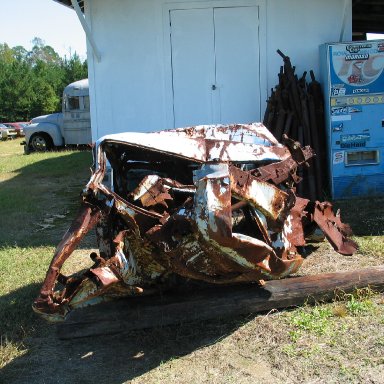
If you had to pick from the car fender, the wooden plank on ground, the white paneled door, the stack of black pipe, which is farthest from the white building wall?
the car fender

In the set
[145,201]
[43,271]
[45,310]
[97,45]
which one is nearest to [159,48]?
[97,45]

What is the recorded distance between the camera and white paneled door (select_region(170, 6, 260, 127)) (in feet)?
27.5

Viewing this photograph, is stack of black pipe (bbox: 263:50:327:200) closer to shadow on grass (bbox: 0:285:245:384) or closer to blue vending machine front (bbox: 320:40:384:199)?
blue vending machine front (bbox: 320:40:384:199)

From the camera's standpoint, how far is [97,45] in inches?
332

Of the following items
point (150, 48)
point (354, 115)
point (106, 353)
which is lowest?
point (106, 353)

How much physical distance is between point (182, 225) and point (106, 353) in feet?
4.41

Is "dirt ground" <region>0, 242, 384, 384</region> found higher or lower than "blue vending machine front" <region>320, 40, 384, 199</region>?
lower

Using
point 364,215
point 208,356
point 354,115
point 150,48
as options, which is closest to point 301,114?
point 354,115

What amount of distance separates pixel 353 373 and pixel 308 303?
1.04 meters

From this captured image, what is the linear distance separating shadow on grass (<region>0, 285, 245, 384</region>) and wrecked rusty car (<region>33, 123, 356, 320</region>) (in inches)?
16.7

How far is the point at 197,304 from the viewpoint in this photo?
4.21 m

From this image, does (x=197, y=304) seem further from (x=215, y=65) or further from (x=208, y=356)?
(x=215, y=65)

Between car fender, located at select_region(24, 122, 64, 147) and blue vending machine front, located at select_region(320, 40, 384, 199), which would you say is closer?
blue vending machine front, located at select_region(320, 40, 384, 199)

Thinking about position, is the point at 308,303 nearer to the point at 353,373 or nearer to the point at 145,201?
the point at 353,373
